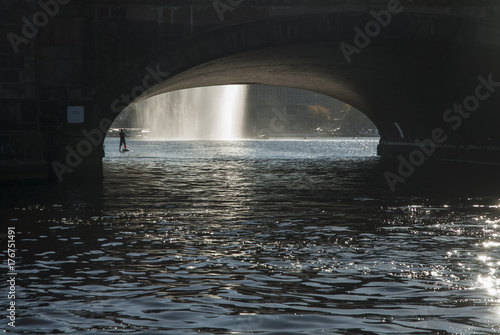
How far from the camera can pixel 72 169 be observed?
92.8ft

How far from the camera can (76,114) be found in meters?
27.9

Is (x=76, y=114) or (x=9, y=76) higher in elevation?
(x=9, y=76)

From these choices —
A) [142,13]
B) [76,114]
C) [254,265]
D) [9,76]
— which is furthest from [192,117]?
[254,265]

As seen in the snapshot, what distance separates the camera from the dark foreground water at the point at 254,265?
771cm

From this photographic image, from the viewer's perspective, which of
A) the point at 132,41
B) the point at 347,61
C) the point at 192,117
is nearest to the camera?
the point at 132,41

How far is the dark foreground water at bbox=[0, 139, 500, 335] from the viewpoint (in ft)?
25.3

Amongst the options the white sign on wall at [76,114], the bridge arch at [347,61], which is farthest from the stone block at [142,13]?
the white sign on wall at [76,114]

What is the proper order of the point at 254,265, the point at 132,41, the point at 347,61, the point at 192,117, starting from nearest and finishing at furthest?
the point at 254,265 → the point at 132,41 → the point at 347,61 → the point at 192,117

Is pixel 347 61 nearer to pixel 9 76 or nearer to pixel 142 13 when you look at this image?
pixel 142 13

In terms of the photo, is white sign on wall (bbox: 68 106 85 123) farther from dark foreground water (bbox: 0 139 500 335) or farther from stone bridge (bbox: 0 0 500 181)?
dark foreground water (bbox: 0 139 500 335)

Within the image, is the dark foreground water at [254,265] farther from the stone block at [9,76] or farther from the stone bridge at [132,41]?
the stone bridge at [132,41]

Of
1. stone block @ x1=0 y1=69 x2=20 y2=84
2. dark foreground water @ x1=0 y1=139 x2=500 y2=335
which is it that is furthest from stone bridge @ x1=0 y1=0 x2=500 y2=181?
dark foreground water @ x1=0 y1=139 x2=500 y2=335

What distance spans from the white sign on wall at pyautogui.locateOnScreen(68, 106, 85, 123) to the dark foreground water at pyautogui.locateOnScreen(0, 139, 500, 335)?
667 centimetres

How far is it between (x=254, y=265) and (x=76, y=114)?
61.0 ft
